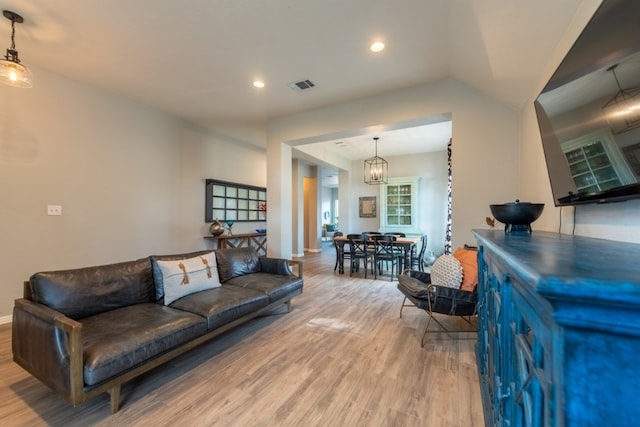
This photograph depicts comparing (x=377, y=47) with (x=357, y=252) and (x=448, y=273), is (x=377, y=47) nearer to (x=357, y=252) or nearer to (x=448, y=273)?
(x=448, y=273)

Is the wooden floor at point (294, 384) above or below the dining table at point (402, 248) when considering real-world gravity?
below

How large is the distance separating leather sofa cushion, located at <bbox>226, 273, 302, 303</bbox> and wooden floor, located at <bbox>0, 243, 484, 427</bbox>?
1.25 feet

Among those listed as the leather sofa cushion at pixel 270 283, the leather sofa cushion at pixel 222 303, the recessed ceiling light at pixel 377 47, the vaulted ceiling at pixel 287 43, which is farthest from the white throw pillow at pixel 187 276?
the recessed ceiling light at pixel 377 47

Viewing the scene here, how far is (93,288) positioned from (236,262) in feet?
4.90

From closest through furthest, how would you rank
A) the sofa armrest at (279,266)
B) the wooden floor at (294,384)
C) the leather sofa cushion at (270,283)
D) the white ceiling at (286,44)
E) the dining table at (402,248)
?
the wooden floor at (294,384) < the white ceiling at (286,44) < the leather sofa cushion at (270,283) < the sofa armrest at (279,266) < the dining table at (402,248)

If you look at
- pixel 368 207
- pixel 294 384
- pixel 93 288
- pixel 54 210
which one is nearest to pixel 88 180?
pixel 54 210

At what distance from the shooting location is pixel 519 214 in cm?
185

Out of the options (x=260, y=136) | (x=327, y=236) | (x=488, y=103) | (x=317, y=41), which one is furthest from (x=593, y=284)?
(x=327, y=236)

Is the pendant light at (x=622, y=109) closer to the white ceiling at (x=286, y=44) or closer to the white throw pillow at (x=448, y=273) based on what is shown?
the white ceiling at (x=286, y=44)

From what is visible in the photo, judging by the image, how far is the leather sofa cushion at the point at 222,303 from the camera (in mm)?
2342

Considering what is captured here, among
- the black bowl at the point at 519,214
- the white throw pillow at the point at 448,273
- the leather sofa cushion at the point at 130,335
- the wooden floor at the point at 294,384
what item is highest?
the black bowl at the point at 519,214

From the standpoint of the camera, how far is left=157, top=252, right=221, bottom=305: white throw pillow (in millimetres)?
2561

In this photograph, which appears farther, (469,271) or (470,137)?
(470,137)

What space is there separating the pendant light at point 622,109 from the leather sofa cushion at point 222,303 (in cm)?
271
